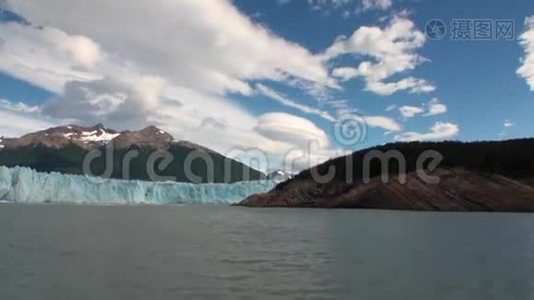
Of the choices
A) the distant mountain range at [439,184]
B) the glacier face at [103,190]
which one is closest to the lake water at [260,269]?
the distant mountain range at [439,184]

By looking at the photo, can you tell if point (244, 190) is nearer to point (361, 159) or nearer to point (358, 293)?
point (361, 159)

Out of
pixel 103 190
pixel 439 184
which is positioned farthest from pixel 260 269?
pixel 103 190

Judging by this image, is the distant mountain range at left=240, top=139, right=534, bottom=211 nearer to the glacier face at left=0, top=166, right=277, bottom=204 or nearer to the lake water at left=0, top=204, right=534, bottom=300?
the glacier face at left=0, top=166, right=277, bottom=204

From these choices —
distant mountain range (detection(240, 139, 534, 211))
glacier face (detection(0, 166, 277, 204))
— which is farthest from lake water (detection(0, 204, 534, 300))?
glacier face (detection(0, 166, 277, 204))

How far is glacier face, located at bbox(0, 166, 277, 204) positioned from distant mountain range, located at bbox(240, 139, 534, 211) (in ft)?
58.0

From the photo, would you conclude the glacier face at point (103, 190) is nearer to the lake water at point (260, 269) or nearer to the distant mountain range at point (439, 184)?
the distant mountain range at point (439, 184)

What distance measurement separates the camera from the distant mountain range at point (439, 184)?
389ft

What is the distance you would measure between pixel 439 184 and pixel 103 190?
8012cm

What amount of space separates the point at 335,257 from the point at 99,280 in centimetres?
1115

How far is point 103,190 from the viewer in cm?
14050

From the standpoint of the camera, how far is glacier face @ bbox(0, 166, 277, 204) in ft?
A: 407

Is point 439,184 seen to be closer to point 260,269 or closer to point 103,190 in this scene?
point 103,190

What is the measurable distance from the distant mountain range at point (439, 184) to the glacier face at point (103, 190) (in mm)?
17675

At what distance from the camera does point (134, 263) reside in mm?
22750
